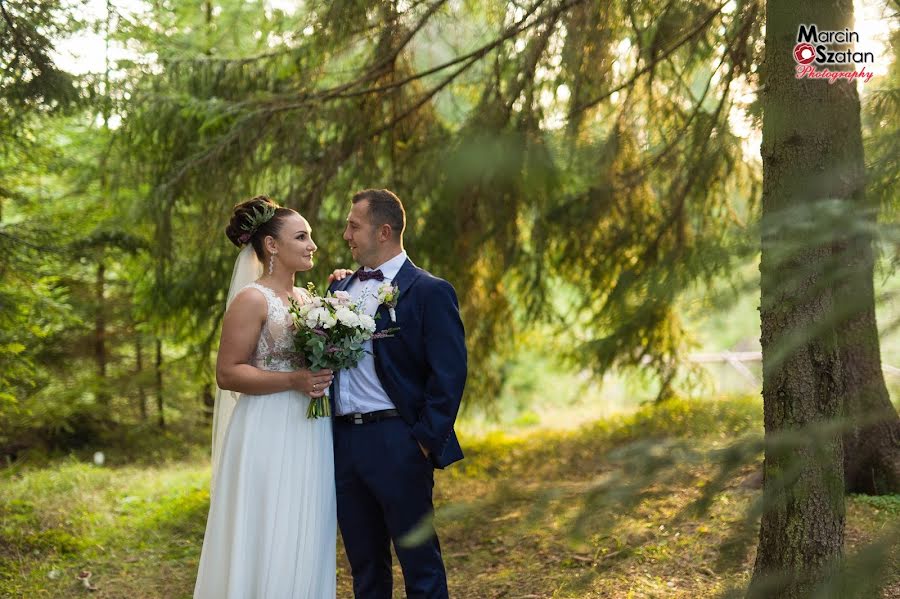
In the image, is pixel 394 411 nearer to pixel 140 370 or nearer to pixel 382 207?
pixel 382 207

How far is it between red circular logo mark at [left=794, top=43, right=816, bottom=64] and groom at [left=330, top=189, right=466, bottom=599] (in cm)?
160

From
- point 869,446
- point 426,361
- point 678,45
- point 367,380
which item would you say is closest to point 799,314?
point 426,361

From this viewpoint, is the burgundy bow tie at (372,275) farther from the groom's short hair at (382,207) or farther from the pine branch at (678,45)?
the pine branch at (678,45)

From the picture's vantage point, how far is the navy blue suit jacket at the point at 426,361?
128 inches

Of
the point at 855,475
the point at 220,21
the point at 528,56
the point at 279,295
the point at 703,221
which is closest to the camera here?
the point at 279,295

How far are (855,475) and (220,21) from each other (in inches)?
282

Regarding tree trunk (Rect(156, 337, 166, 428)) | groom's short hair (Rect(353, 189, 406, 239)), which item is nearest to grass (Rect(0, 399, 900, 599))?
groom's short hair (Rect(353, 189, 406, 239))

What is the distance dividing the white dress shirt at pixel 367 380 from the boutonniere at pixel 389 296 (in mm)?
97

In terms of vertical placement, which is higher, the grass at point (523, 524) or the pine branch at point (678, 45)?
the pine branch at point (678, 45)

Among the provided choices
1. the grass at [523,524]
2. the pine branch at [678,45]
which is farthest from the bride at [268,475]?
the pine branch at [678,45]

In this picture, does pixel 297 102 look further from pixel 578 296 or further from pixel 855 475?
pixel 855 475

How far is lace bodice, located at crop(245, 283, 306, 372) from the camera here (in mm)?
3477

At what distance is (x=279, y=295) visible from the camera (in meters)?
3.59

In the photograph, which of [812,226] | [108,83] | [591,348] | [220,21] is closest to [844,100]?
[591,348]
